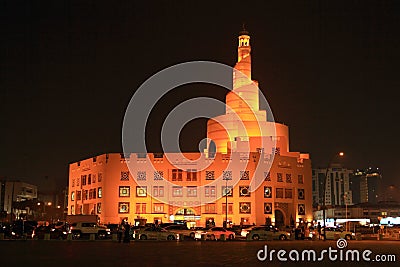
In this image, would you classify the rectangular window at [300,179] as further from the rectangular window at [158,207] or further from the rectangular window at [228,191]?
the rectangular window at [158,207]

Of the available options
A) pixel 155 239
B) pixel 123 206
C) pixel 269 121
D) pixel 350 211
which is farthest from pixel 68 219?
pixel 350 211

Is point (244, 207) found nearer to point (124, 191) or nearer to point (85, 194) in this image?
point (124, 191)

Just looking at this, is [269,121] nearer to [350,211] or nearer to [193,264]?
[350,211]

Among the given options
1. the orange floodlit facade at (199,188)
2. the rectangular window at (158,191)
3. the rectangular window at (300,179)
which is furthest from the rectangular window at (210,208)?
the rectangular window at (300,179)

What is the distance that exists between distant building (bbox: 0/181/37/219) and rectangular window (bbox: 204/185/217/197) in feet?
165

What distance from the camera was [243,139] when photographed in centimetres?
9950

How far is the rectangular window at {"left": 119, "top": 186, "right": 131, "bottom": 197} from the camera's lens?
9112 cm

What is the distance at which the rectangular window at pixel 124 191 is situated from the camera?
9112cm

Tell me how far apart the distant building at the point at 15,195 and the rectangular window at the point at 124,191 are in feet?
131

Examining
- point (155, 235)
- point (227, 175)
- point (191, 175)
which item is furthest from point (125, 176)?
point (155, 235)

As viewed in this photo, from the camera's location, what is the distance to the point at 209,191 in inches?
3536

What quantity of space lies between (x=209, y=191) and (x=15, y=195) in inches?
2616

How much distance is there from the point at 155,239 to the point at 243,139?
5309 cm

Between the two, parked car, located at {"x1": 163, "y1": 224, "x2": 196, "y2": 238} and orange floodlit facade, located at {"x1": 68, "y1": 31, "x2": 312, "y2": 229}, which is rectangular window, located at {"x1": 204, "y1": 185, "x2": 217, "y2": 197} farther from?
parked car, located at {"x1": 163, "y1": 224, "x2": 196, "y2": 238}
